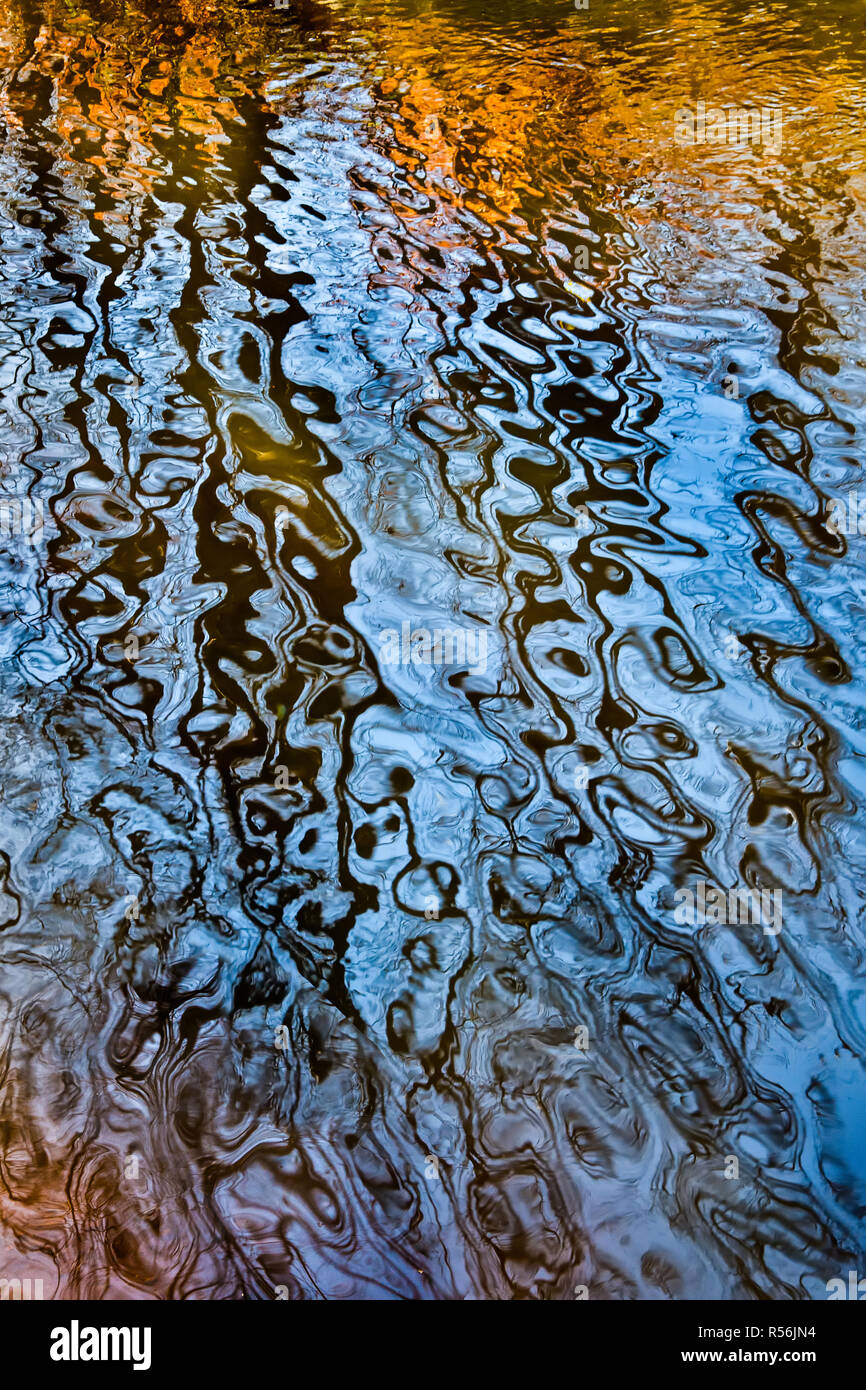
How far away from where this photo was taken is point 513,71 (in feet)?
24.3

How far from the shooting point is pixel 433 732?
3.07 meters

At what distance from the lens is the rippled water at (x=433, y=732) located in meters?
2.17

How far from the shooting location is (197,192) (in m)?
5.95

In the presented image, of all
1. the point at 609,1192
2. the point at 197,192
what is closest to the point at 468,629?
the point at 609,1192

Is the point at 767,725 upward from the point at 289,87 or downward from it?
downward

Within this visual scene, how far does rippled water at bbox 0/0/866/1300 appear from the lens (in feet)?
7.11

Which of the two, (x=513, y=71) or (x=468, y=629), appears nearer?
(x=468, y=629)

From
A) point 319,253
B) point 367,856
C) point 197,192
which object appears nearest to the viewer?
point 367,856

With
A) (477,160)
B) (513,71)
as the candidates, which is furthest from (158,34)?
(477,160)
